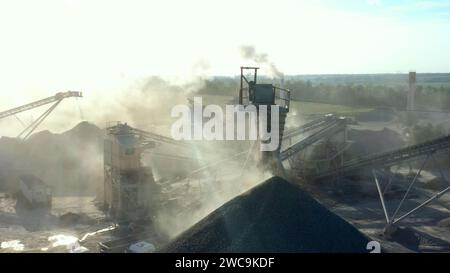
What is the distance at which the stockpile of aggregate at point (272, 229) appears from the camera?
37.4 ft

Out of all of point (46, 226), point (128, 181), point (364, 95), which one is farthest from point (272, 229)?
point (364, 95)

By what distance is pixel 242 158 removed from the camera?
26.6 metres

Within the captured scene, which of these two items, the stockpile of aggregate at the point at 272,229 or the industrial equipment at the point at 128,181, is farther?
the industrial equipment at the point at 128,181

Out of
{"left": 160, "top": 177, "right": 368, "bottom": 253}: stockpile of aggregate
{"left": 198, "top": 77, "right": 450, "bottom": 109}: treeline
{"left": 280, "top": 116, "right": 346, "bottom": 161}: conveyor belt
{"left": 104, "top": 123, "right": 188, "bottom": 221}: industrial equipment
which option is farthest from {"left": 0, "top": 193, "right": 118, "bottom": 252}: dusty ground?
{"left": 198, "top": 77, "right": 450, "bottom": 109}: treeline

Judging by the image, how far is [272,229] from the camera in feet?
38.9

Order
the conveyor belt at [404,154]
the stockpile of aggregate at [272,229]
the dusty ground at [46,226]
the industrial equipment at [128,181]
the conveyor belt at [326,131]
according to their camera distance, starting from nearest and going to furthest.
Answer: the stockpile of aggregate at [272,229]
the dusty ground at [46,226]
the conveyor belt at [404,154]
the industrial equipment at [128,181]
the conveyor belt at [326,131]

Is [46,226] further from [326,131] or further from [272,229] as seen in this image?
[326,131]

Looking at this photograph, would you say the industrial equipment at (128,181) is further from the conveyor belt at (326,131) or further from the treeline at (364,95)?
the treeline at (364,95)

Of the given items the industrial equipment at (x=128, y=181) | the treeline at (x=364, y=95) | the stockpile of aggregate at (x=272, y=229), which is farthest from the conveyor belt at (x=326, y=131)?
the treeline at (x=364, y=95)

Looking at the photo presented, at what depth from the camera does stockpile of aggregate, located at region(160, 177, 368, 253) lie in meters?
11.4

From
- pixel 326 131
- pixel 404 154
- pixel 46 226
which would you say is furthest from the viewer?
pixel 326 131
